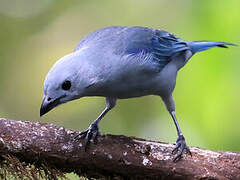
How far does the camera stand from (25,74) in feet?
26.2

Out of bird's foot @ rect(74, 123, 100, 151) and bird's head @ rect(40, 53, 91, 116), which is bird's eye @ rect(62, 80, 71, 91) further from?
bird's foot @ rect(74, 123, 100, 151)

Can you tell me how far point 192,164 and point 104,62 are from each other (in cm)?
133

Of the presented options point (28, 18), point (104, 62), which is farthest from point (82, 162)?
point (28, 18)

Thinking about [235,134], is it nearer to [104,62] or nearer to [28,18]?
[104,62]

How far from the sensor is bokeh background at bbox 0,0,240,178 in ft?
17.9

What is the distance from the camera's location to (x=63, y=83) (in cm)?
407

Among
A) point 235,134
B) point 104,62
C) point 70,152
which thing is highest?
point 104,62

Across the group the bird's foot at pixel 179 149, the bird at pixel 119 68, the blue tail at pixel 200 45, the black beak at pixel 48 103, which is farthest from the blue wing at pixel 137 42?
the bird's foot at pixel 179 149

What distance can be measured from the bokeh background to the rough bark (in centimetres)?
110

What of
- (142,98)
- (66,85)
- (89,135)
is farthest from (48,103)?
(142,98)

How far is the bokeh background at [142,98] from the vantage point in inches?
214

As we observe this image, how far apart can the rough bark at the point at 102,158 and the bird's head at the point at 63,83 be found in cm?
30

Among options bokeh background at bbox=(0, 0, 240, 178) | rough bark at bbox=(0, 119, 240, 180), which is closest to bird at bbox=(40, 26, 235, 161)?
rough bark at bbox=(0, 119, 240, 180)

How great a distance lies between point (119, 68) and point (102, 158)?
3.07 ft
